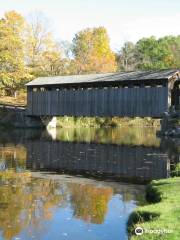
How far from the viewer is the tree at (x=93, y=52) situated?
69.2m

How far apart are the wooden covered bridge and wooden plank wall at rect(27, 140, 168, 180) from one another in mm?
11910

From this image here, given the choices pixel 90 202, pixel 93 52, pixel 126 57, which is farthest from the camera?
pixel 126 57

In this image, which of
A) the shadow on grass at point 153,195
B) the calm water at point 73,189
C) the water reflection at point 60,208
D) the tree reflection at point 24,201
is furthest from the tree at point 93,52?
the shadow on grass at point 153,195

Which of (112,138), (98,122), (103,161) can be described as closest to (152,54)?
(98,122)

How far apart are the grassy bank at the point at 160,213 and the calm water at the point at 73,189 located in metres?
0.44

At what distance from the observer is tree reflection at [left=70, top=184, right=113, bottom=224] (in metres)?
11.4

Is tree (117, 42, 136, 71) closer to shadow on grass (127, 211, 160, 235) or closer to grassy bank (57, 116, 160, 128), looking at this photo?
grassy bank (57, 116, 160, 128)

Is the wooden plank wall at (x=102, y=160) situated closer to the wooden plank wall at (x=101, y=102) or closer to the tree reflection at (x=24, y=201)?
the tree reflection at (x=24, y=201)

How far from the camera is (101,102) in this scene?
147ft

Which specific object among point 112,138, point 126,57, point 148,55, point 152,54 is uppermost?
point 152,54

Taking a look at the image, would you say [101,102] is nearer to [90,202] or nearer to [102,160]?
[102,160]

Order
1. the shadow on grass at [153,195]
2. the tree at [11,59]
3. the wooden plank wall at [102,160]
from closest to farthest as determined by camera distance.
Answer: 1. the shadow on grass at [153,195]
2. the wooden plank wall at [102,160]
3. the tree at [11,59]

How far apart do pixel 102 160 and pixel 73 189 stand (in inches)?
316

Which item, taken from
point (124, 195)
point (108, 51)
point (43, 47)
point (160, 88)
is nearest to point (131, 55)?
point (108, 51)
